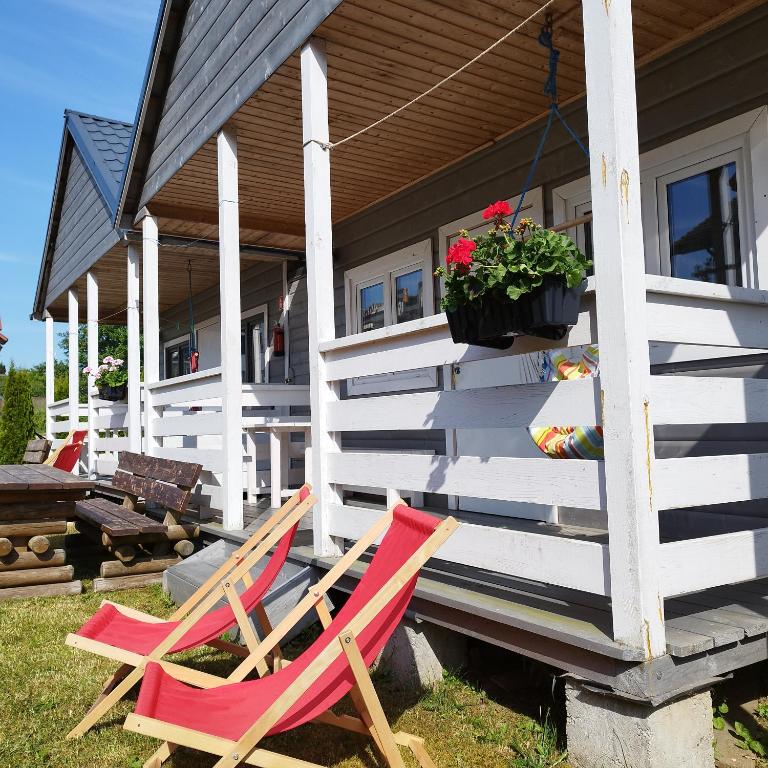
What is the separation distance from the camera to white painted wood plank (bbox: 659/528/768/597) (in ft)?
8.20

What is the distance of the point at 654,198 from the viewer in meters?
4.56

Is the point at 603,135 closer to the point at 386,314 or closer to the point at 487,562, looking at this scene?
the point at 487,562

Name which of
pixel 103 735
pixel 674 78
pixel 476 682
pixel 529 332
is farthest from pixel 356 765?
pixel 674 78

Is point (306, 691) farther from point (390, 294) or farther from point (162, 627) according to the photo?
point (390, 294)

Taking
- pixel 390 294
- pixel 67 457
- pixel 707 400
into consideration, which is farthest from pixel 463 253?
pixel 67 457

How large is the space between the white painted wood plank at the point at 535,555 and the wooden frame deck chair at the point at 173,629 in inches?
28.7

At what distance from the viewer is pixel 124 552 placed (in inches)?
219

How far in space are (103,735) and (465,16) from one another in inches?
154

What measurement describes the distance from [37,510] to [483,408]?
12.4ft

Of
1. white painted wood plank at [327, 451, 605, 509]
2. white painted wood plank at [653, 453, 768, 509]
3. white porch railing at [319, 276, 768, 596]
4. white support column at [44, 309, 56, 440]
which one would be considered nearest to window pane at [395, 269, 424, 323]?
white painted wood plank at [327, 451, 605, 509]

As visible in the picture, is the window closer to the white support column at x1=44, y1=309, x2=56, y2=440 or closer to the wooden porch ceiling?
the white support column at x1=44, y1=309, x2=56, y2=440

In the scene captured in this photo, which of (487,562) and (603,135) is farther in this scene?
(487,562)

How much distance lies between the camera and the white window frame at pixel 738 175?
157 inches

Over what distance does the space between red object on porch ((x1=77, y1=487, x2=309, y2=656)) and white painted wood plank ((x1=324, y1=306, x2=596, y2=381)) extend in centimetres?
94
